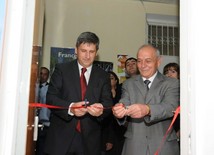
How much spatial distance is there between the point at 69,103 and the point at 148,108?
672 millimetres

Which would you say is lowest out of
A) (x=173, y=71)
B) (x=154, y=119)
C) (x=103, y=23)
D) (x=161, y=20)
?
(x=154, y=119)

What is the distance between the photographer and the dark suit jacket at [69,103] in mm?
2451

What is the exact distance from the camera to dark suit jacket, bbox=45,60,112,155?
245 centimetres

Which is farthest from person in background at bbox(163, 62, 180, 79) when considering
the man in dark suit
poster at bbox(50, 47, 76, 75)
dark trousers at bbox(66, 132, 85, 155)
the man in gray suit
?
poster at bbox(50, 47, 76, 75)

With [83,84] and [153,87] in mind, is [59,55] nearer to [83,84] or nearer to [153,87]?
[83,84]

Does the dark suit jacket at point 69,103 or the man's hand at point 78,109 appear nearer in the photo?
the man's hand at point 78,109

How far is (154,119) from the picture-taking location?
2230 millimetres

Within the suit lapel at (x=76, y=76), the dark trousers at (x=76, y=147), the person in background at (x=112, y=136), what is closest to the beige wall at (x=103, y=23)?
the person in background at (x=112, y=136)

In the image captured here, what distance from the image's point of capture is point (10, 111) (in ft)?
4.35

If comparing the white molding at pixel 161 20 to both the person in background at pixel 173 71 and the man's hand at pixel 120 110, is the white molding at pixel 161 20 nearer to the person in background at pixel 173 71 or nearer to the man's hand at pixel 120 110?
the person in background at pixel 173 71

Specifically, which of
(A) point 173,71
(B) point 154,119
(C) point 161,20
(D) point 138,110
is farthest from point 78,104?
(C) point 161,20

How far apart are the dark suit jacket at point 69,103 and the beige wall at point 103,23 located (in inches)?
118

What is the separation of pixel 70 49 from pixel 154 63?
324 cm

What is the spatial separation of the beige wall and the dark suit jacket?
3.01m
